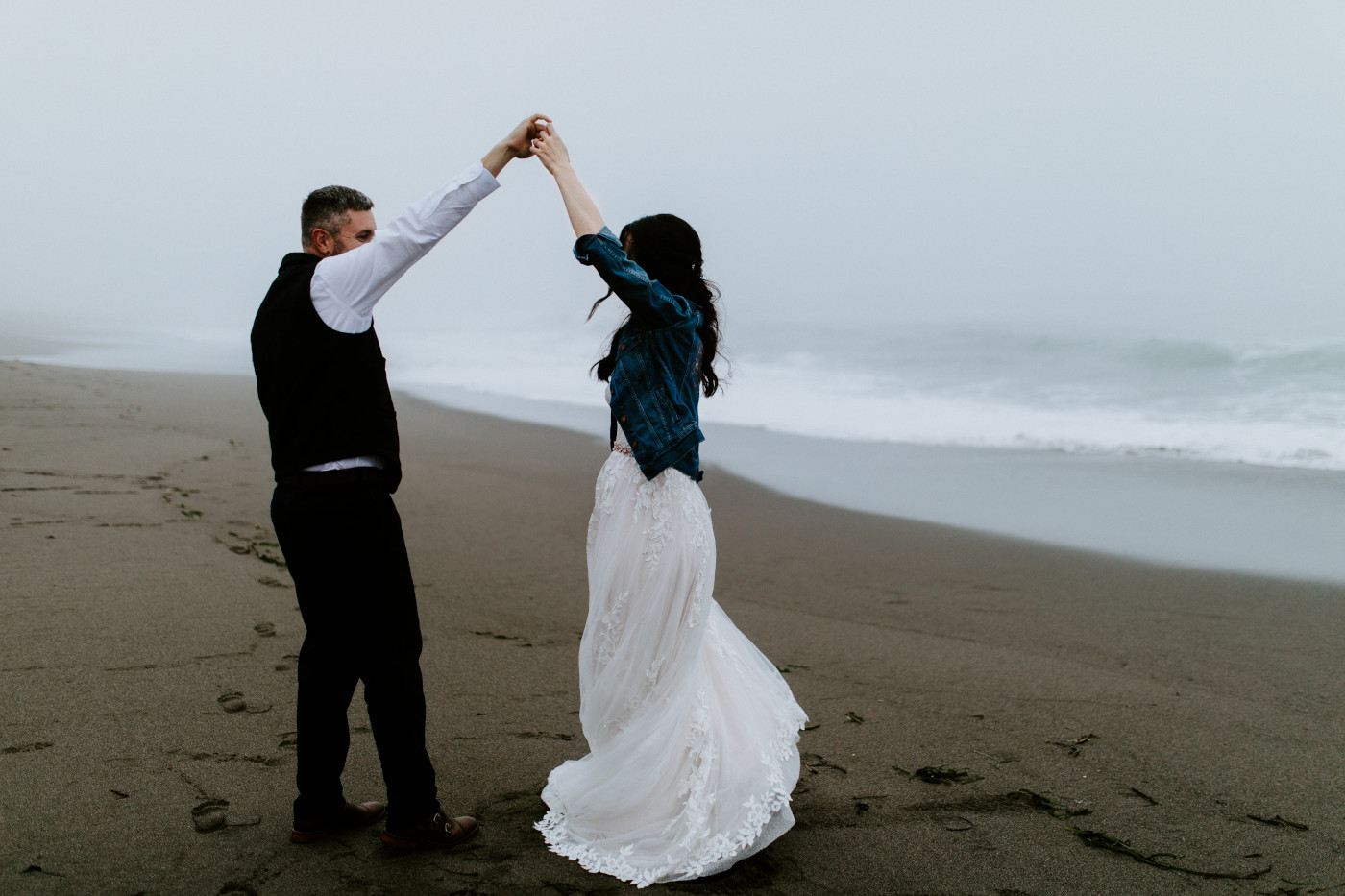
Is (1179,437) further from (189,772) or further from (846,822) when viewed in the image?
(189,772)

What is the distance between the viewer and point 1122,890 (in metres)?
2.60

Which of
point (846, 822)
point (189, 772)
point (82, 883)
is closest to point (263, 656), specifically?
point (189, 772)

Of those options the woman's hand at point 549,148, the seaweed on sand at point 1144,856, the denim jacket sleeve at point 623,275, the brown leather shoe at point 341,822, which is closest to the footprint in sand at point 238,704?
the brown leather shoe at point 341,822

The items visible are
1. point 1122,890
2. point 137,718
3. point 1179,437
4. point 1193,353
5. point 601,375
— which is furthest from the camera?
point 1193,353

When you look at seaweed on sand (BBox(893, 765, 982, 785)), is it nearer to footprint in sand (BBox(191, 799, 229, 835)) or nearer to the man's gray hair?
footprint in sand (BBox(191, 799, 229, 835))

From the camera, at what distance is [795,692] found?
4.09 meters

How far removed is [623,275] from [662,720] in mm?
1277

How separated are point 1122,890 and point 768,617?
2.73 metres

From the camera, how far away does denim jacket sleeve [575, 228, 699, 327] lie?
2359 millimetres

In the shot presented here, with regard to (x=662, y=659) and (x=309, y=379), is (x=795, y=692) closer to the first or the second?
(x=662, y=659)

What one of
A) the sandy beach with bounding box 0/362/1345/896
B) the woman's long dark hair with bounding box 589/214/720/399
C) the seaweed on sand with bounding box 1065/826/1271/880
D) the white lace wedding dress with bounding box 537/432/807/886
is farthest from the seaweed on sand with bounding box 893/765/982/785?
the woman's long dark hair with bounding box 589/214/720/399

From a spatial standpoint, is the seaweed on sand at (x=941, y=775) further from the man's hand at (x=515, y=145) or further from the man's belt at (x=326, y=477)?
the man's hand at (x=515, y=145)

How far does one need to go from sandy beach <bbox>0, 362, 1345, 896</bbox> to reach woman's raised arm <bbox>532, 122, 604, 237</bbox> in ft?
5.90

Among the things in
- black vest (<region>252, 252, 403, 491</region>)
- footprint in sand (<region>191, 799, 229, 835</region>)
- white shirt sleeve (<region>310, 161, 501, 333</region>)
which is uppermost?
white shirt sleeve (<region>310, 161, 501, 333</region>)
